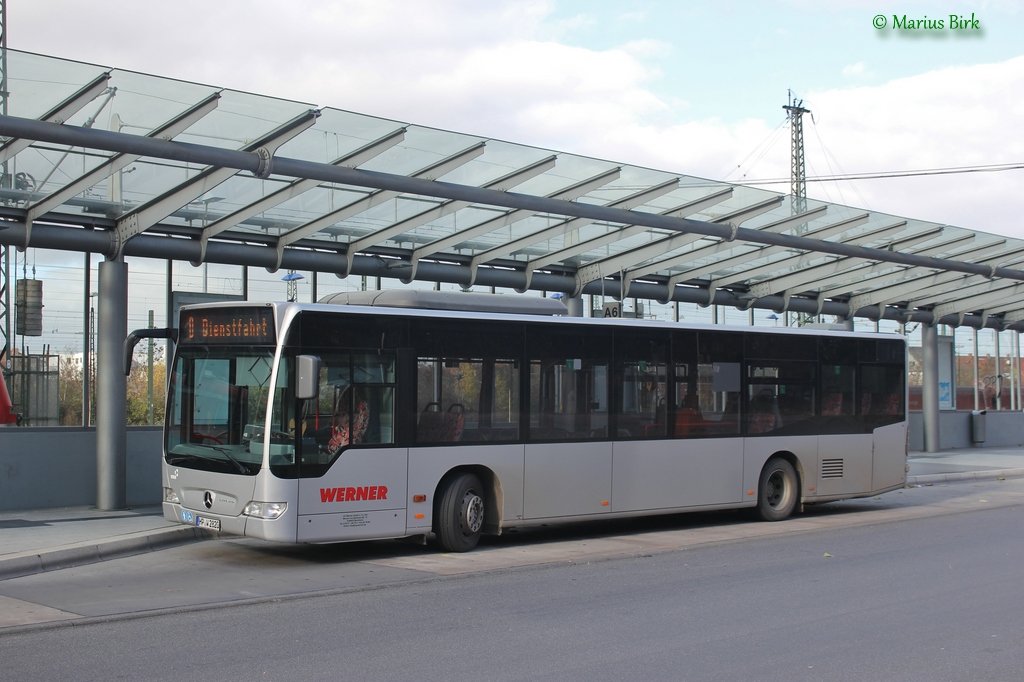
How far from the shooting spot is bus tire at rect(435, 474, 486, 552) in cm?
1177

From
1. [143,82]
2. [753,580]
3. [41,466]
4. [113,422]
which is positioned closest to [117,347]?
[113,422]

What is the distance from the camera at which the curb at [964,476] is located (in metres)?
21.7

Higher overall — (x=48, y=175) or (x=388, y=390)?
(x=48, y=175)

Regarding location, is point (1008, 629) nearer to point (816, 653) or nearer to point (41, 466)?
point (816, 653)

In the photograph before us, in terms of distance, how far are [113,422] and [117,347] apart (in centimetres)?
108

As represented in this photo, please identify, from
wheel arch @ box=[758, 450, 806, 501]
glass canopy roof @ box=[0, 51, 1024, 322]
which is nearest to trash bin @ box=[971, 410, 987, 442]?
glass canopy roof @ box=[0, 51, 1024, 322]

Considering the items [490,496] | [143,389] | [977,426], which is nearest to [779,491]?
[490,496]

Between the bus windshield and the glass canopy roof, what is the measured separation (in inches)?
107

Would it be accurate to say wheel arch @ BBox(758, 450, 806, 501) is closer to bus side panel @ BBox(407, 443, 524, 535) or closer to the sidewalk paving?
bus side panel @ BBox(407, 443, 524, 535)

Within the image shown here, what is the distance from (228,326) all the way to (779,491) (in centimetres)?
878

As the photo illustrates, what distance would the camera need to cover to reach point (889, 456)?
16.9 metres

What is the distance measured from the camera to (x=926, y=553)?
1187 cm

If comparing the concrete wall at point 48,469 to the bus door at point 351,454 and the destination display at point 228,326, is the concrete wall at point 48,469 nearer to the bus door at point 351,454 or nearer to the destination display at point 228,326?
the destination display at point 228,326

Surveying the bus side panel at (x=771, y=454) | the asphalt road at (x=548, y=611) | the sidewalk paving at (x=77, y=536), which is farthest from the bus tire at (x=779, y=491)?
the sidewalk paving at (x=77, y=536)
